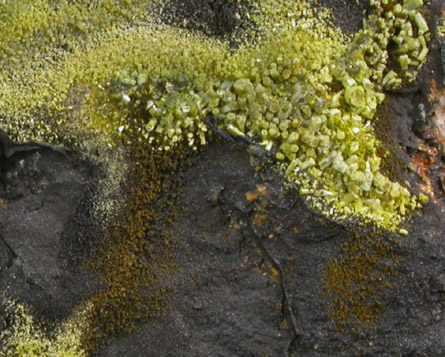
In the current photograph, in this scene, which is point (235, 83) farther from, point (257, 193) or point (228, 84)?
point (257, 193)

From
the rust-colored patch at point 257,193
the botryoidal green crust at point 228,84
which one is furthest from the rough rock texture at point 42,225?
Answer: the rust-colored patch at point 257,193

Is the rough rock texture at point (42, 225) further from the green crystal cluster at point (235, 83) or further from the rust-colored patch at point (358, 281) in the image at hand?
the rust-colored patch at point (358, 281)

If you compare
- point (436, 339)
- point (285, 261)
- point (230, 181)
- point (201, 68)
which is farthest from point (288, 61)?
point (436, 339)

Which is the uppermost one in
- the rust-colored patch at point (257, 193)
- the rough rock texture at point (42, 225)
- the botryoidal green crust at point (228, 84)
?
the botryoidal green crust at point (228, 84)

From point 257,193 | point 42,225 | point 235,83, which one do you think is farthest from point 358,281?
point 42,225

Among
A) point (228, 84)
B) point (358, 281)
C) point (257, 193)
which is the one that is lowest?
point (358, 281)

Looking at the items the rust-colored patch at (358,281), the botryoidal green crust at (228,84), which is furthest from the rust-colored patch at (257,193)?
the rust-colored patch at (358,281)

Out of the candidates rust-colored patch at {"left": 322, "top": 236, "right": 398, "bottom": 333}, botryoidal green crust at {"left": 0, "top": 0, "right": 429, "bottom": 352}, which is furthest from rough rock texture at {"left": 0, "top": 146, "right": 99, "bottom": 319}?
A: rust-colored patch at {"left": 322, "top": 236, "right": 398, "bottom": 333}

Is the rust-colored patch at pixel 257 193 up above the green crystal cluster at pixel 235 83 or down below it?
below
